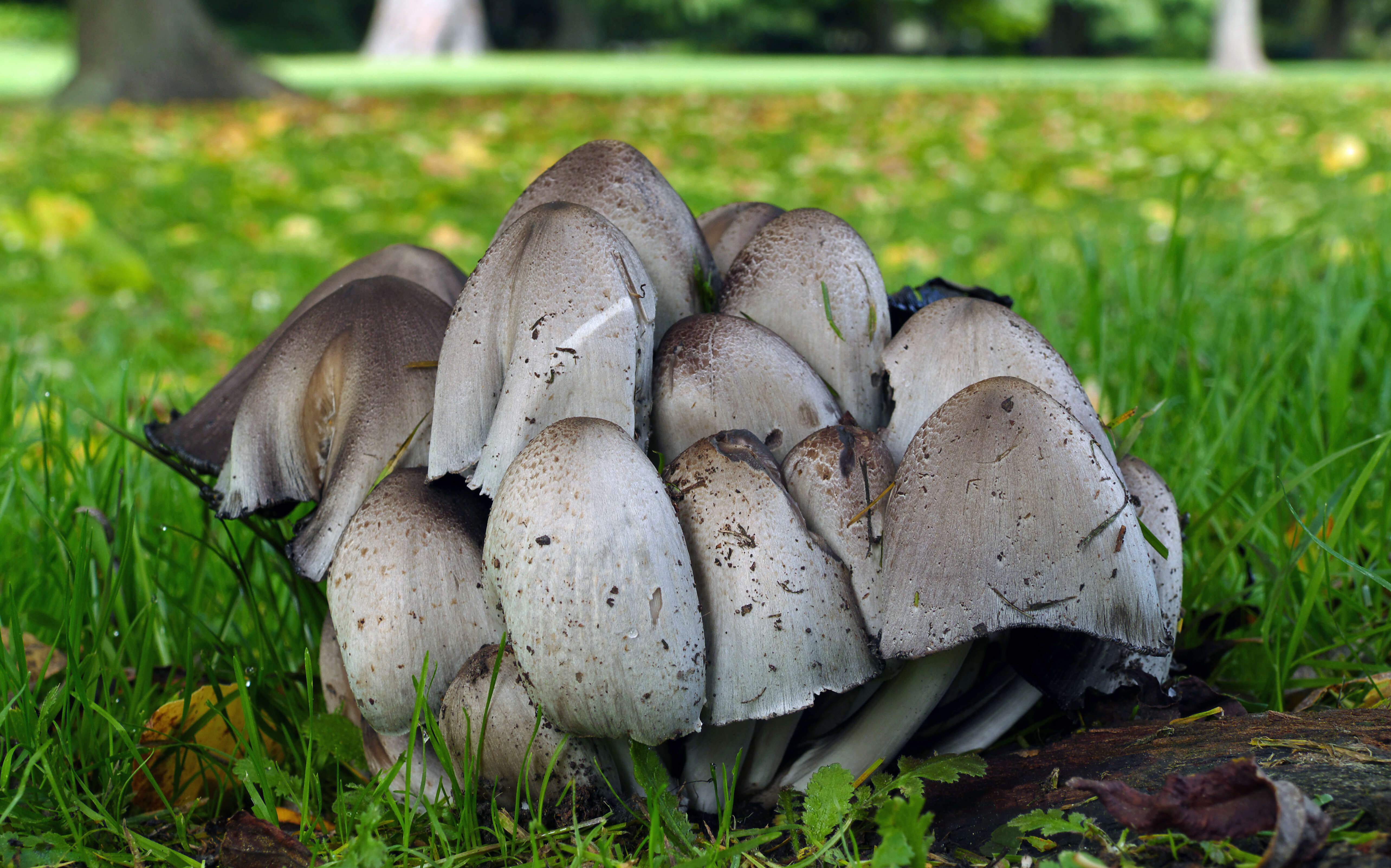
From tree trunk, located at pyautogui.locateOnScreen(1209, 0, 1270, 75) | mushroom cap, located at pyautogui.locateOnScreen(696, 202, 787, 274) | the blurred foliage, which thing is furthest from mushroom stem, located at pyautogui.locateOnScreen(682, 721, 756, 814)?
the blurred foliage

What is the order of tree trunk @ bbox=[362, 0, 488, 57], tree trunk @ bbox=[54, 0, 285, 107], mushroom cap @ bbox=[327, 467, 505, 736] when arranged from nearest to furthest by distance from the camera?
1. mushroom cap @ bbox=[327, 467, 505, 736]
2. tree trunk @ bbox=[54, 0, 285, 107]
3. tree trunk @ bbox=[362, 0, 488, 57]

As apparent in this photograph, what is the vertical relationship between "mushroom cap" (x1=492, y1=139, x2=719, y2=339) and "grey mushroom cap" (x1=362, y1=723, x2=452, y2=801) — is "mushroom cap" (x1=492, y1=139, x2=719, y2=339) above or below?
above

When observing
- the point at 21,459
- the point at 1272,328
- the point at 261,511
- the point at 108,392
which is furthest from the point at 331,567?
the point at 108,392

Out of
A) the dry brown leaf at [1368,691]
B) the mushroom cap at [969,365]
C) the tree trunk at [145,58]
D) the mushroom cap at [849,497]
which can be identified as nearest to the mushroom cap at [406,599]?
the mushroom cap at [849,497]

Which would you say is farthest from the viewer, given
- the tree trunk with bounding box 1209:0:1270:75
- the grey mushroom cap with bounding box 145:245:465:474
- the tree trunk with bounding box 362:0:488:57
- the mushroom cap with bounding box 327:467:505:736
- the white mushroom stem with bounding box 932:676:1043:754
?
the tree trunk with bounding box 362:0:488:57

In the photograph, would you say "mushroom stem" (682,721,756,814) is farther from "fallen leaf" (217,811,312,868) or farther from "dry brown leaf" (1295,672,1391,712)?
"dry brown leaf" (1295,672,1391,712)

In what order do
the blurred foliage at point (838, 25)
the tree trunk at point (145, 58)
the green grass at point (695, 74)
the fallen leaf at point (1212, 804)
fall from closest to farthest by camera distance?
the fallen leaf at point (1212, 804) → the tree trunk at point (145, 58) → the green grass at point (695, 74) → the blurred foliage at point (838, 25)

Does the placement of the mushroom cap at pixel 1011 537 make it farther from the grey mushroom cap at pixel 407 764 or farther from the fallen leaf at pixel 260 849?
the fallen leaf at pixel 260 849
